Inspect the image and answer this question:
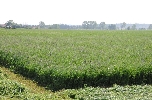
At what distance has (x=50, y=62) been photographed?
1694 centimetres

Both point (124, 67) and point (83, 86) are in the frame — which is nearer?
point (83, 86)

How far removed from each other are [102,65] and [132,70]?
1730 mm

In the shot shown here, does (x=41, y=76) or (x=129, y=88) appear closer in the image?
(x=129, y=88)

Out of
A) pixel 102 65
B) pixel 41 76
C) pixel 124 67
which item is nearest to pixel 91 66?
pixel 102 65

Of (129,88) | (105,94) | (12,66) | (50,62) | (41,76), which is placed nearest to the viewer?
(105,94)

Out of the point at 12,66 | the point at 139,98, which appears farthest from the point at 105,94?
the point at 12,66

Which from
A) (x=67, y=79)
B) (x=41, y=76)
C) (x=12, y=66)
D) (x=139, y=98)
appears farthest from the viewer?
(x=12, y=66)

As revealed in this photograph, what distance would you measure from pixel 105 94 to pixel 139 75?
4.52 meters

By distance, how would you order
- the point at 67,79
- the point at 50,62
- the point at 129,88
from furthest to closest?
1. the point at 50,62
2. the point at 67,79
3. the point at 129,88

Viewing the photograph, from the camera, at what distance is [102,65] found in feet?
52.2

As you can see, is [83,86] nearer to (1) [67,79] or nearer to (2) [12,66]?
(1) [67,79]

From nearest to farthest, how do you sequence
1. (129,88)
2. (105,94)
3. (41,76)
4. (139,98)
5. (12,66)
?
(139,98) → (105,94) → (129,88) → (41,76) → (12,66)

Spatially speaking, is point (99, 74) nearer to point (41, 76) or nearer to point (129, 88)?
point (129, 88)

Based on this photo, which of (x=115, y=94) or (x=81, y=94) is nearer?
(x=115, y=94)
